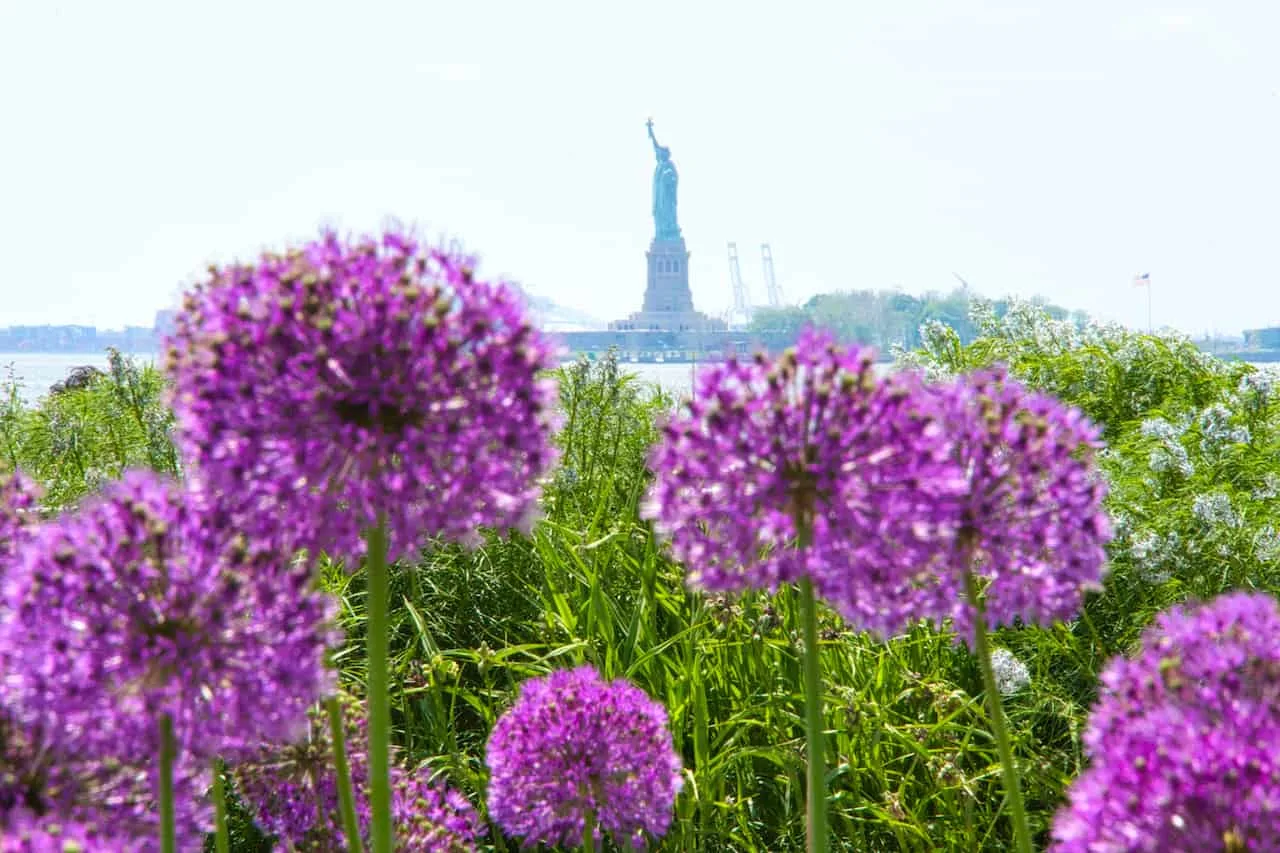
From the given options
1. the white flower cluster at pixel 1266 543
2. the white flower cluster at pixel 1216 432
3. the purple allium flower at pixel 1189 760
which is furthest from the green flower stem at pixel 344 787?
the white flower cluster at pixel 1216 432

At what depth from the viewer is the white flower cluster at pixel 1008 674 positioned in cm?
511

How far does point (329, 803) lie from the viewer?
3.49m

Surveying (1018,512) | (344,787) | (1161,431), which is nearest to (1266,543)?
(1161,431)

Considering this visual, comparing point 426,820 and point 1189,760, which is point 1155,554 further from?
point 1189,760

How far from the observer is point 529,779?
138 inches

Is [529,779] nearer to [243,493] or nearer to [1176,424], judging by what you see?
[243,493]

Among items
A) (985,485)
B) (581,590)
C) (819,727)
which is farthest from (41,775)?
(581,590)

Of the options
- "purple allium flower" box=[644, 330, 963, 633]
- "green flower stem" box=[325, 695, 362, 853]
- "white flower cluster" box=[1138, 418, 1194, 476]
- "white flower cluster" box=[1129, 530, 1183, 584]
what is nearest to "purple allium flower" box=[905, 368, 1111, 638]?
"purple allium flower" box=[644, 330, 963, 633]

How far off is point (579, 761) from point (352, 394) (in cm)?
164

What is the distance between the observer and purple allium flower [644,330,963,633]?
7.64 ft

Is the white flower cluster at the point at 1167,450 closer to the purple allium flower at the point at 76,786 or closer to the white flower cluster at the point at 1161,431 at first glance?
the white flower cluster at the point at 1161,431

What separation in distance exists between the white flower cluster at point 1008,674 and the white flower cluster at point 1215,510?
136 cm

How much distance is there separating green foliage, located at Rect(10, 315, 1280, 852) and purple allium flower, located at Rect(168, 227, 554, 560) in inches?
70.9

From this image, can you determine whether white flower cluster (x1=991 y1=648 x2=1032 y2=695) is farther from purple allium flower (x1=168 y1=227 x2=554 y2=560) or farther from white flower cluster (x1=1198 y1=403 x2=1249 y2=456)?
purple allium flower (x1=168 y1=227 x2=554 y2=560)
